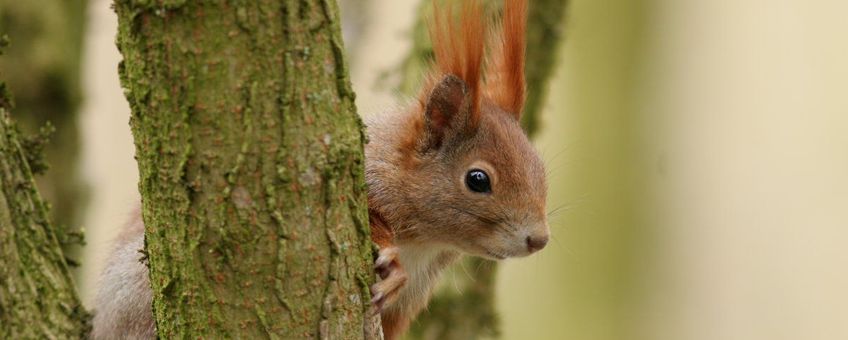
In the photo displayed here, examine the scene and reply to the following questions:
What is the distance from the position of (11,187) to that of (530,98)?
7.40 ft

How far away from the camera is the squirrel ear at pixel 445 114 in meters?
3.19

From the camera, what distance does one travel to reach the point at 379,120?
3521 millimetres

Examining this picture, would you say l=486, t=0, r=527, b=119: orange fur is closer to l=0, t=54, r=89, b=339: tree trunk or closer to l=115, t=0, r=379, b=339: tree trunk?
l=115, t=0, r=379, b=339: tree trunk

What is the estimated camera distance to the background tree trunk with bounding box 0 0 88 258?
13.0 ft

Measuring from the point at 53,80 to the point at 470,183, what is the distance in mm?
1806

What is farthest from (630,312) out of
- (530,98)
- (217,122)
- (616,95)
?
(217,122)

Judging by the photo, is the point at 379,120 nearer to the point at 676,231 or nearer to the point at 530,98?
the point at 530,98

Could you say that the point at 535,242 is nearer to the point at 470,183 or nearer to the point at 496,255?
the point at 496,255

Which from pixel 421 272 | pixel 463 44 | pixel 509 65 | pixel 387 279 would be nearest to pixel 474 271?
pixel 421 272

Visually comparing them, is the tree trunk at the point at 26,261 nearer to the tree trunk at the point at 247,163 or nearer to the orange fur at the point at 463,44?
the tree trunk at the point at 247,163

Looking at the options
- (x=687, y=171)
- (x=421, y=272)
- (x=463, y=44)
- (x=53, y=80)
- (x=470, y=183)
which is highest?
(x=463, y=44)

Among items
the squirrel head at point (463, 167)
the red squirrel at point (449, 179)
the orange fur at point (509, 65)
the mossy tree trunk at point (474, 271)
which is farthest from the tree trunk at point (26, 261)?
the mossy tree trunk at point (474, 271)

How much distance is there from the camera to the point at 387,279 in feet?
8.89

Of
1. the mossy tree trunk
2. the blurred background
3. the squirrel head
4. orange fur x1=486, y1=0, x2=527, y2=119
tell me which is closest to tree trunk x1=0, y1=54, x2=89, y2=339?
the squirrel head
